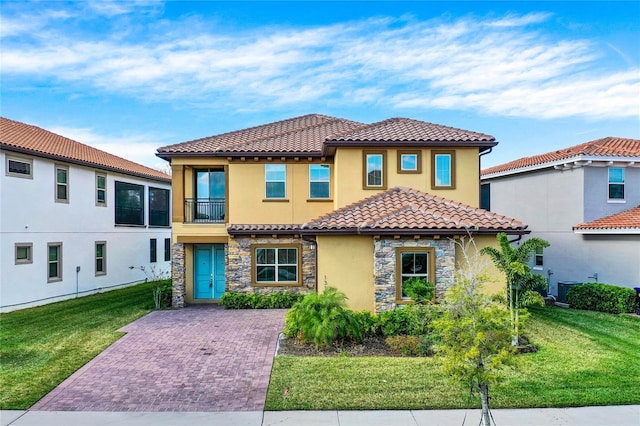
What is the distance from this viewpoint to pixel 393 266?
11148mm

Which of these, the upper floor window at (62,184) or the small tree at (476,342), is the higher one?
the upper floor window at (62,184)

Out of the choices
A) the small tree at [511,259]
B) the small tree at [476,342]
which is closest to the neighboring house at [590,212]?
the small tree at [511,259]

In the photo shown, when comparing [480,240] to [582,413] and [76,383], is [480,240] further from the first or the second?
[76,383]

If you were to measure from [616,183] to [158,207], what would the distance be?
24.0 m

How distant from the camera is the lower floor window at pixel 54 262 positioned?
54.0 feet

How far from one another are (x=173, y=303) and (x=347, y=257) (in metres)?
8.22

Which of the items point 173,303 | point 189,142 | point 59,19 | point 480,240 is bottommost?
point 173,303

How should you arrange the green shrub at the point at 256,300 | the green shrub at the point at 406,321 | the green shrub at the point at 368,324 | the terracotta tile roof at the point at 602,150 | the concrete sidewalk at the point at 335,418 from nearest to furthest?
the concrete sidewalk at the point at 335,418 < the green shrub at the point at 406,321 < the green shrub at the point at 368,324 < the green shrub at the point at 256,300 < the terracotta tile roof at the point at 602,150

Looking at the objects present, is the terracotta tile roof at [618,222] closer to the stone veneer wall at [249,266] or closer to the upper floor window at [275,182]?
the stone veneer wall at [249,266]

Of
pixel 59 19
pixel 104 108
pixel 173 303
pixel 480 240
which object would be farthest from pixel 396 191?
pixel 104 108

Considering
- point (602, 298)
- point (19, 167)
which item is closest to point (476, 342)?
point (602, 298)

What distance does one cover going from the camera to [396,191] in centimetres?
1380

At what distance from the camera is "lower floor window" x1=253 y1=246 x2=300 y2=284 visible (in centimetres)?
1566

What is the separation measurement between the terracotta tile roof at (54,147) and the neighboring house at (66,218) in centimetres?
4
